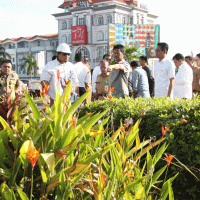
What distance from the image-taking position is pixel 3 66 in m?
5.77

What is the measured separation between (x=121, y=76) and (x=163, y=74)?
1497mm

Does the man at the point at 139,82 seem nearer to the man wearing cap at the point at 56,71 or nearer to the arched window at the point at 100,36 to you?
the man wearing cap at the point at 56,71

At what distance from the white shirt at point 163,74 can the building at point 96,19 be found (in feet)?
160

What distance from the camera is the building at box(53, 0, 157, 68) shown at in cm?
5512

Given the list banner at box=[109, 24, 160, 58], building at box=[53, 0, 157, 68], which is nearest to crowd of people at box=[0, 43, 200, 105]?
banner at box=[109, 24, 160, 58]

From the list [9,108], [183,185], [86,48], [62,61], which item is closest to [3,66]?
[62,61]

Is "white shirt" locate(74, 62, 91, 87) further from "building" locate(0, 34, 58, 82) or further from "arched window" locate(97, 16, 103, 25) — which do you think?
"building" locate(0, 34, 58, 82)

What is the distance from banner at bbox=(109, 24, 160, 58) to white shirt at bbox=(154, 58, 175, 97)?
40900 millimetres

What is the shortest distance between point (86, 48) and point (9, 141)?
56.2 m

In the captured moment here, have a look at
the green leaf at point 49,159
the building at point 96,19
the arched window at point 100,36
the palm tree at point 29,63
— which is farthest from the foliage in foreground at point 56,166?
the palm tree at point 29,63

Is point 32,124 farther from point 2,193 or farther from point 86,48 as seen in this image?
point 86,48

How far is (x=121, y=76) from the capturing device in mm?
4898

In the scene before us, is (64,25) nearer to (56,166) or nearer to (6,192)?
(56,166)

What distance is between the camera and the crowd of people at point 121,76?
4.90 meters
